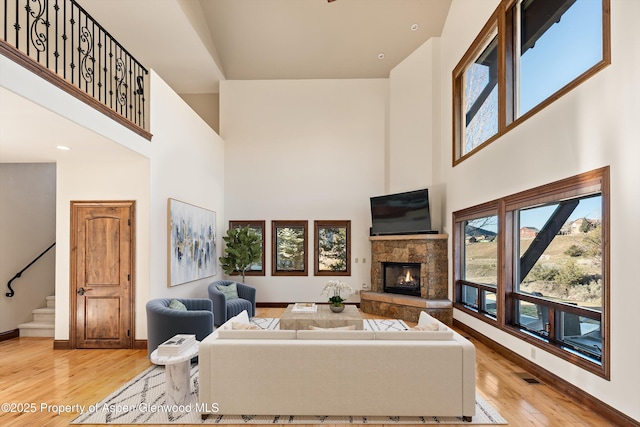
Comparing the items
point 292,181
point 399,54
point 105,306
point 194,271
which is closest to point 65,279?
point 105,306

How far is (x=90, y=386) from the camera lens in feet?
13.2

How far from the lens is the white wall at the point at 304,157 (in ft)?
29.5

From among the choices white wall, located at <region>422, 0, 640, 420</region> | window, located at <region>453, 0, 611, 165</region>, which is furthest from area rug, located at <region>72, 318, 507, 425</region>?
window, located at <region>453, 0, 611, 165</region>

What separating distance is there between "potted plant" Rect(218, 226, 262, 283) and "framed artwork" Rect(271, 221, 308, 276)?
2.23ft

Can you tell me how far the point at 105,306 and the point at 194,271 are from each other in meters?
1.78

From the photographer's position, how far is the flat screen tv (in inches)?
297

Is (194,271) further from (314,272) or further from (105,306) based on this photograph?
(314,272)

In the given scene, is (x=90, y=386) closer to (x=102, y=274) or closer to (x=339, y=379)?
(x=102, y=274)

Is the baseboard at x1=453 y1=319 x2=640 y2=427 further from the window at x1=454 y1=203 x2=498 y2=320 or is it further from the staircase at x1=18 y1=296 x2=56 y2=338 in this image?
the staircase at x1=18 y1=296 x2=56 y2=338

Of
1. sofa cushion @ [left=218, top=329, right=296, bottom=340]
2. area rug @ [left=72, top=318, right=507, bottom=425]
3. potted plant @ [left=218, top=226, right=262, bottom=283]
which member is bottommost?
area rug @ [left=72, top=318, right=507, bottom=425]

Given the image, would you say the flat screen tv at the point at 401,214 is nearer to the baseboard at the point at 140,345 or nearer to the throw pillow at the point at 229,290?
the throw pillow at the point at 229,290

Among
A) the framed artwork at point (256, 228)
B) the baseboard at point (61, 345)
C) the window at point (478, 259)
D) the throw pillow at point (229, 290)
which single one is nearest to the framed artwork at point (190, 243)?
the throw pillow at point (229, 290)

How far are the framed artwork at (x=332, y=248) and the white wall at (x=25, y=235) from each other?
17.3 ft

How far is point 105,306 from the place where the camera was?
17.5 ft
